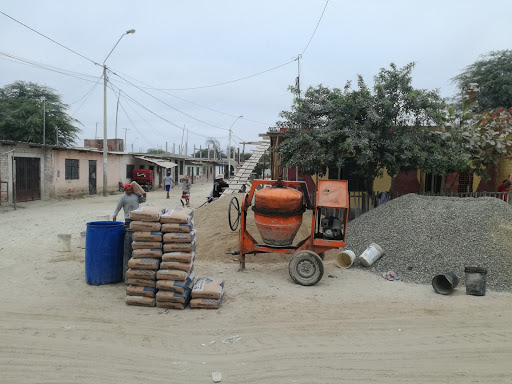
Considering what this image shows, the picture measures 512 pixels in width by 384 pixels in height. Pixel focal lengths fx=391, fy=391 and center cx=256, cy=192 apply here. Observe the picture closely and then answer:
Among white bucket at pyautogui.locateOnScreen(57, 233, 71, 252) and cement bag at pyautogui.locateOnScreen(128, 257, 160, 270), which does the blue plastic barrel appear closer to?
cement bag at pyautogui.locateOnScreen(128, 257, 160, 270)

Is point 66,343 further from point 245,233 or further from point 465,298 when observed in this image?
point 465,298

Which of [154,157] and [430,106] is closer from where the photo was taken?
[430,106]

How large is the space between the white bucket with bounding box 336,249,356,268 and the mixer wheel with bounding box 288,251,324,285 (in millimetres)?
1435

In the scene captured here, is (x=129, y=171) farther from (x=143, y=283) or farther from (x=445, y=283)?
(x=445, y=283)

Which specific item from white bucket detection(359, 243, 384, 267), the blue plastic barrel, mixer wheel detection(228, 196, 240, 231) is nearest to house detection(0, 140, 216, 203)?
mixer wheel detection(228, 196, 240, 231)

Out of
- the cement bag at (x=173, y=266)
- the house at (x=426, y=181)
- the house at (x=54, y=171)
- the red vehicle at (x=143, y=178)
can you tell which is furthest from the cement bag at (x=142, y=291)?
the red vehicle at (x=143, y=178)

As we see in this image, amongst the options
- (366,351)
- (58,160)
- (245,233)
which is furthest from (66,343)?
(58,160)

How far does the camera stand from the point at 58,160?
21781 mm

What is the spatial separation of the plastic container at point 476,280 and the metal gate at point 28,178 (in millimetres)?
19166

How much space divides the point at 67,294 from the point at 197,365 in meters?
3.07

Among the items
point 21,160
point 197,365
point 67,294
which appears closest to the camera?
point 197,365

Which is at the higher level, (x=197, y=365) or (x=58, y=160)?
(x=58, y=160)

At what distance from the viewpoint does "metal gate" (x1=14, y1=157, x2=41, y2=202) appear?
1872 centimetres

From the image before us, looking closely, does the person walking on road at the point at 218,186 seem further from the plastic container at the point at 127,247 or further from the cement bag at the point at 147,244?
the cement bag at the point at 147,244
